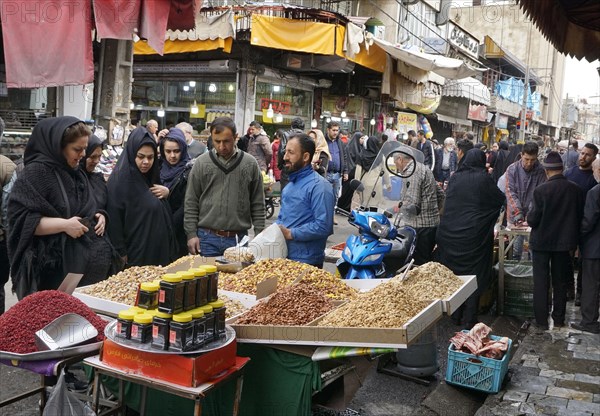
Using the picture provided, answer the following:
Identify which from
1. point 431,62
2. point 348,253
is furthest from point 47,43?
point 431,62

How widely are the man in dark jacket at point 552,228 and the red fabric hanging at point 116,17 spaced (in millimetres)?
5533

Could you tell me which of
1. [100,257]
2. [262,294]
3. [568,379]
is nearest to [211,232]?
[100,257]

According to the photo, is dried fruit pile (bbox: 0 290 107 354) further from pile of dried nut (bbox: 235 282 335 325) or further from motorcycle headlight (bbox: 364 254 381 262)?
motorcycle headlight (bbox: 364 254 381 262)

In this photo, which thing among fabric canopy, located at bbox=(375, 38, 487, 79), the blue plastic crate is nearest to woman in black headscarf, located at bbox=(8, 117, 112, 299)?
the blue plastic crate

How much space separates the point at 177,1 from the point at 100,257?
5090 millimetres

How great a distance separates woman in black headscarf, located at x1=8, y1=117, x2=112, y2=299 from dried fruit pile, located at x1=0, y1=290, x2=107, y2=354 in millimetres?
763

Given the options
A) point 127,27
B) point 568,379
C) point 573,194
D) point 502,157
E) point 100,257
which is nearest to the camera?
point 100,257

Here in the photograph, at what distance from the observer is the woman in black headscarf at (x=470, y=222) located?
21.1ft

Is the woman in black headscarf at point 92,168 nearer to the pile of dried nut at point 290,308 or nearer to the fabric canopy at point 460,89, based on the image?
the pile of dried nut at point 290,308

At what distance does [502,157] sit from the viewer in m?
12.5

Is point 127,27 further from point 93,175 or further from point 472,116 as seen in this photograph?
point 472,116

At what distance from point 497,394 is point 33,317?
3.73 m

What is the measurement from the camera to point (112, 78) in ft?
30.1

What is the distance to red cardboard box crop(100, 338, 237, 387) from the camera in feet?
9.09
